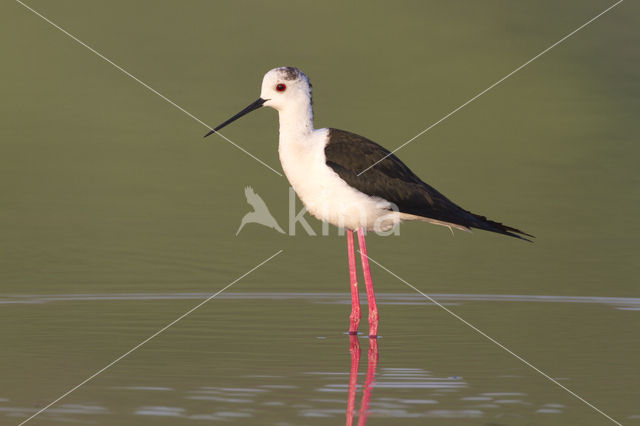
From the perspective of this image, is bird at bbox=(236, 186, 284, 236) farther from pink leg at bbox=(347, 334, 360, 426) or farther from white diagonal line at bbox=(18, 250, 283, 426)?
pink leg at bbox=(347, 334, 360, 426)

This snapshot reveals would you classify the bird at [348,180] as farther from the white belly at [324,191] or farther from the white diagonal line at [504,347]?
the white diagonal line at [504,347]

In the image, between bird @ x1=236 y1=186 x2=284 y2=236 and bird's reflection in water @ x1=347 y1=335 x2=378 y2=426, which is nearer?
bird's reflection in water @ x1=347 y1=335 x2=378 y2=426

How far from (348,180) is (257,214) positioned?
7445 millimetres

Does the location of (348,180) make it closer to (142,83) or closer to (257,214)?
(257,214)

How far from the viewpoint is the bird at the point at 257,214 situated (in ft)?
55.6

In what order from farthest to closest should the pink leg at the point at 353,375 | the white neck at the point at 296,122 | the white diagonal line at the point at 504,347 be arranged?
the white neck at the point at 296,122 → the white diagonal line at the point at 504,347 → the pink leg at the point at 353,375

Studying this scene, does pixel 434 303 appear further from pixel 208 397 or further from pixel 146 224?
pixel 146 224

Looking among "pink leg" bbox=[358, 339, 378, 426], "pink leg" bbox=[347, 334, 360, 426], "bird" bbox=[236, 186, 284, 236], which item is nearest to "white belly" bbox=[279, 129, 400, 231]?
"pink leg" bbox=[347, 334, 360, 426]

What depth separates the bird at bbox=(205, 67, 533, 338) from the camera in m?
10.7

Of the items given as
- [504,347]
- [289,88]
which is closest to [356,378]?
[504,347]

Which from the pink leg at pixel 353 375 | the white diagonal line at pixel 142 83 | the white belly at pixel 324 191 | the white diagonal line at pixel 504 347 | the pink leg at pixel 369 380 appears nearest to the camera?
the pink leg at pixel 369 380

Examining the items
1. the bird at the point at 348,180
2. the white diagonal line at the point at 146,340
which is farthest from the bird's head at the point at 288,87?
the white diagonal line at the point at 146,340

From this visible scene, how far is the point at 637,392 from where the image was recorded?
8.23 meters

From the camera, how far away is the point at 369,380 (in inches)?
336
